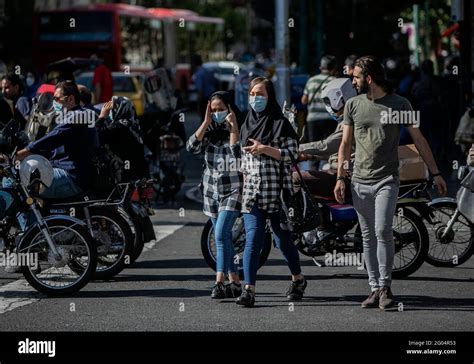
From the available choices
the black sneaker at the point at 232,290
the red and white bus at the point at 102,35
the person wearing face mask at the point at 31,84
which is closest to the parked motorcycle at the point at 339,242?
the black sneaker at the point at 232,290

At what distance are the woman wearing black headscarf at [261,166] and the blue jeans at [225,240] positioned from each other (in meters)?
0.47

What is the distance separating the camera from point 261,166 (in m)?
9.63

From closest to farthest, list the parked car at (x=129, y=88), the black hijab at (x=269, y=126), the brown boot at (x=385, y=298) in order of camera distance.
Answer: the brown boot at (x=385, y=298), the black hijab at (x=269, y=126), the parked car at (x=129, y=88)

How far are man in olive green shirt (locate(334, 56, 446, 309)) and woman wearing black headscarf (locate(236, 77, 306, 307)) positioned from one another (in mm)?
449

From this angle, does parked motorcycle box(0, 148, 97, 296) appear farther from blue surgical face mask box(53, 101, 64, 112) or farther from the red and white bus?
the red and white bus

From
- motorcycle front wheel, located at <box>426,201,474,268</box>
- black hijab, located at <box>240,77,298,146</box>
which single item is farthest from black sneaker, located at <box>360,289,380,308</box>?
motorcycle front wheel, located at <box>426,201,474,268</box>

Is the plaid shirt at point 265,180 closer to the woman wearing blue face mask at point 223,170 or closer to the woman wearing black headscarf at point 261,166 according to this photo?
the woman wearing black headscarf at point 261,166

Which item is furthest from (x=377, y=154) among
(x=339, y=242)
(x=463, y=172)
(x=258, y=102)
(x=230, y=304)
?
(x=463, y=172)

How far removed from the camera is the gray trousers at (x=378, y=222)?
9.35 m

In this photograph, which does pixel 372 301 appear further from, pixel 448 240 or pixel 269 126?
pixel 448 240

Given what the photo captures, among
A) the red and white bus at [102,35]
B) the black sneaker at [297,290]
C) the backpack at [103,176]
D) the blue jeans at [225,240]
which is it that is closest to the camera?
the black sneaker at [297,290]

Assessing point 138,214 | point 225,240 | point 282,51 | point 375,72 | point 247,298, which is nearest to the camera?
point 375,72

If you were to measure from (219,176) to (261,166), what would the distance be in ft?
2.38
